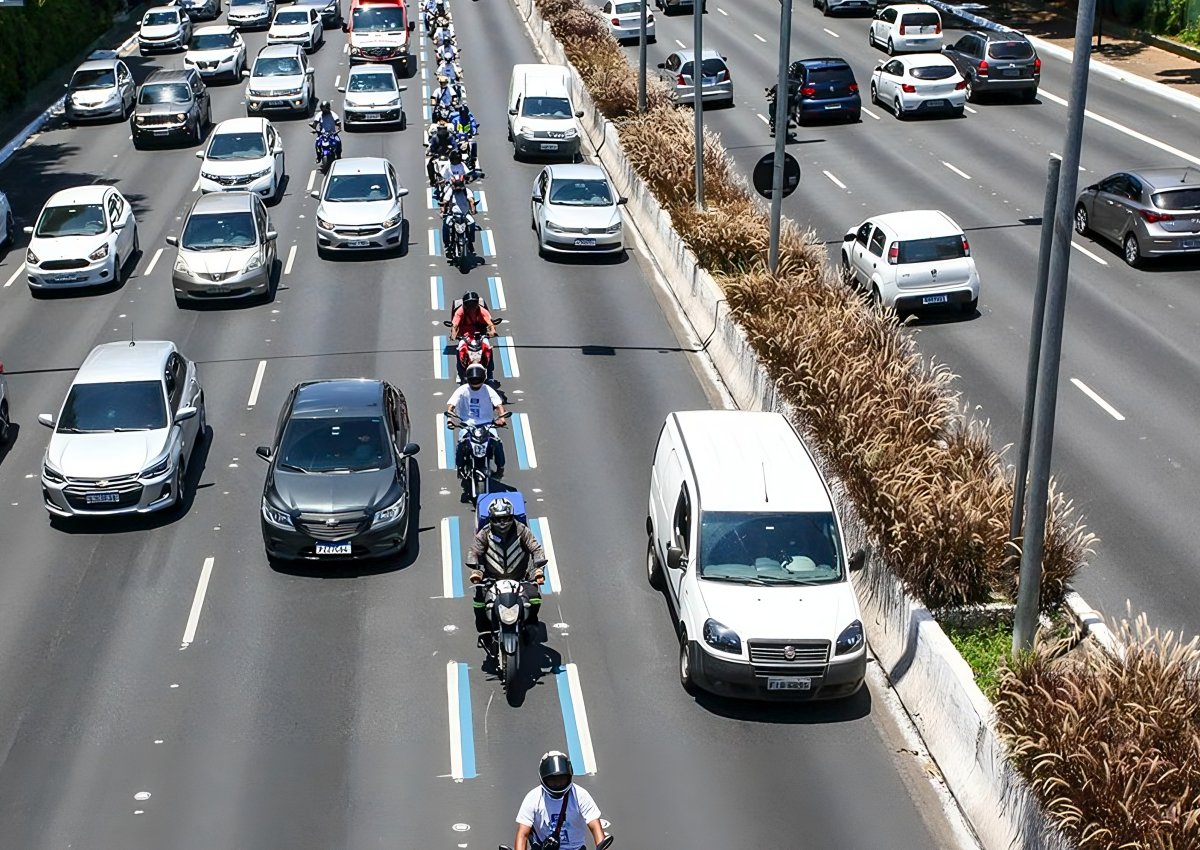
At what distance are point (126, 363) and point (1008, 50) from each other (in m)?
31.3

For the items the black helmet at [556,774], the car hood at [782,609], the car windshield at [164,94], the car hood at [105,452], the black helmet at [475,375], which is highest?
the black helmet at [556,774]

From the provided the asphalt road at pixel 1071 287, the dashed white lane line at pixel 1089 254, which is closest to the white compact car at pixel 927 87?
the asphalt road at pixel 1071 287

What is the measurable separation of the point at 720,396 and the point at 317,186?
690 inches

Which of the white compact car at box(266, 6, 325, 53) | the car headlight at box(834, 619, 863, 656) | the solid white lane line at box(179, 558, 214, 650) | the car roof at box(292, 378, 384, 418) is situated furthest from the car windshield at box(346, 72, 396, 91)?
the car headlight at box(834, 619, 863, 656)

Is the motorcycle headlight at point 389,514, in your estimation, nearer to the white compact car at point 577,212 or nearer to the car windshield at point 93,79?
the white compact car at point 577,212

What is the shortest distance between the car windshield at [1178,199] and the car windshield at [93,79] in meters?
31.0

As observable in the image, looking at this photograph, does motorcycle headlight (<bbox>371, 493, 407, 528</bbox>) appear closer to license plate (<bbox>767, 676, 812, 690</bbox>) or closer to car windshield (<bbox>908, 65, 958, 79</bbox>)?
license plate (<bbox>767, 676, 812, 690</bbox>)

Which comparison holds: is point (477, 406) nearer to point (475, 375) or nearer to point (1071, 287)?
point (475, 375)

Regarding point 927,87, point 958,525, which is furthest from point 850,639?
point 927,87

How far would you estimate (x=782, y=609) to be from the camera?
15.6m

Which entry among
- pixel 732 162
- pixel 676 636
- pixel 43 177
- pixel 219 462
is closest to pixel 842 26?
pixel 732 162

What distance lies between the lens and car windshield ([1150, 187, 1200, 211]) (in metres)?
30.6

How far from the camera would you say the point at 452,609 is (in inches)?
711

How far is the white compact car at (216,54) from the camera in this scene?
5250 centimetres
